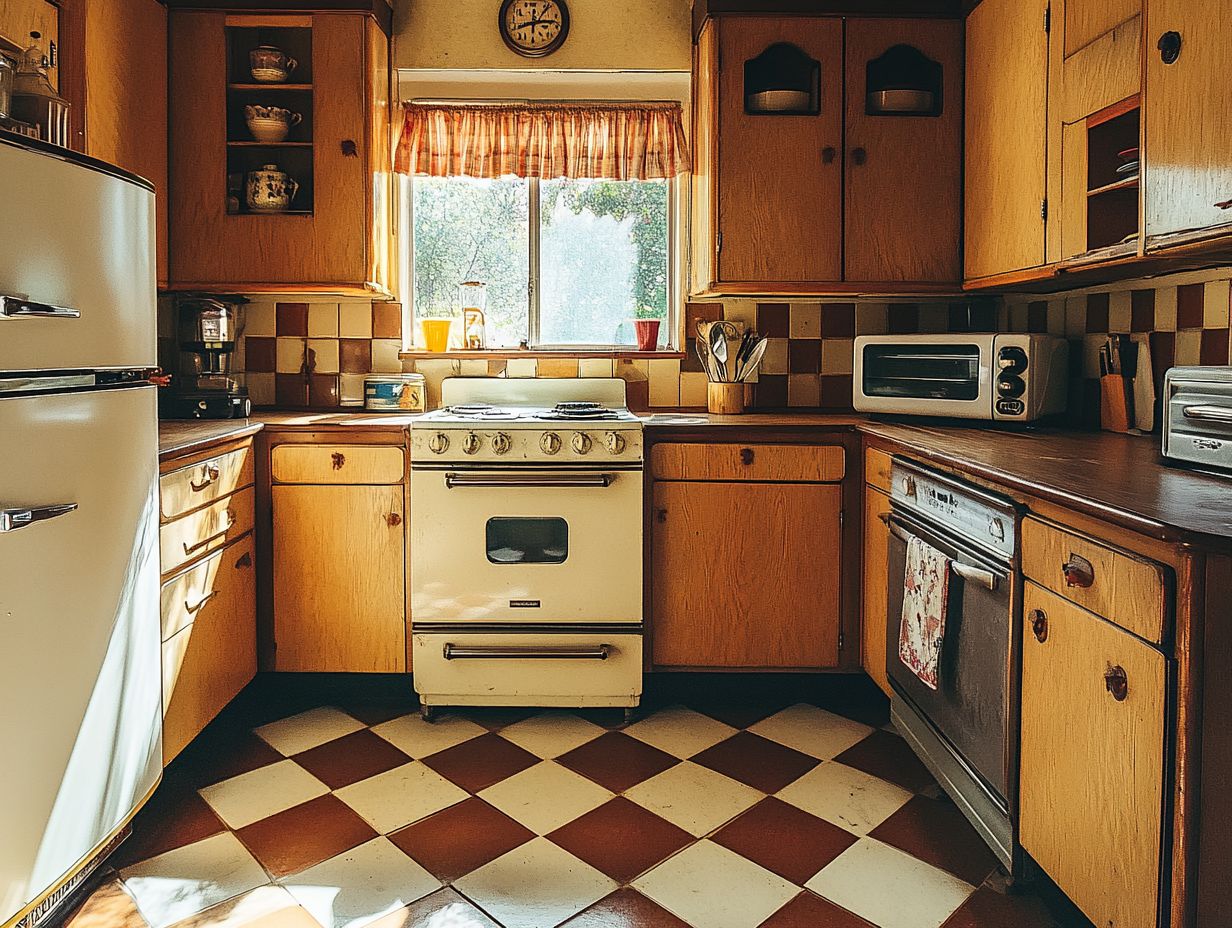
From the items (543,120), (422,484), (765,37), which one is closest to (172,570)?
(422,484)

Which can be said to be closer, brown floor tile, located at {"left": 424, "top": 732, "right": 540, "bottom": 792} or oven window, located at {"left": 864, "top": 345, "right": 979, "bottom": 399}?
brown floor tile, located at {"left": 424, "top": 732, "right": 540, "bottom": 792}

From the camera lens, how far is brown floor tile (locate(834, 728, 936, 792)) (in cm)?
254

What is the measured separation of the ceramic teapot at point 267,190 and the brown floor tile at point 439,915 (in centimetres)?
223

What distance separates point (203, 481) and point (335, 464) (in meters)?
0.52

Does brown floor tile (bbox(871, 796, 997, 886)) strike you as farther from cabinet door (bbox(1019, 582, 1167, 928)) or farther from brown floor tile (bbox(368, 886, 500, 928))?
brown floor tile (bbox(368, 886, 500, 928))

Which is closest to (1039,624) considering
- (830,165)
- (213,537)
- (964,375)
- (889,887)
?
(889,887)

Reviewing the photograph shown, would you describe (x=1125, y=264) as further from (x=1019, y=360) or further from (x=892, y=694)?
(x=892, y=694)

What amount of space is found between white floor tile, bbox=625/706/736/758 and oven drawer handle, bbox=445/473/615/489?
0.72 m

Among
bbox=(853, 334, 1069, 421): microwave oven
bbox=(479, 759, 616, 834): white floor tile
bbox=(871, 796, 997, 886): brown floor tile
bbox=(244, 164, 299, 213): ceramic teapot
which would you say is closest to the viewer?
bbox=(871, 796, 997, 886): brown floor tile

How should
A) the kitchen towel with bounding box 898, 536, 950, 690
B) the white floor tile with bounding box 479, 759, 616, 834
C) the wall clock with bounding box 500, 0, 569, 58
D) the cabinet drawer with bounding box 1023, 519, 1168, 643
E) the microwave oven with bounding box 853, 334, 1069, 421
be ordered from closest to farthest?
the cabinet drawer with bounding box 1023, 519, 1168, 643 → the kitchen towel with bounding box 898, 536, 950, 690 → the white floor tile with bounding box 479, 759, 616, 834 → the microwave oven with bounding box 853, 334, 1069, 421 → the wall clock with bounding box 500, 0, 569, 58

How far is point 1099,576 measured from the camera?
1593mm

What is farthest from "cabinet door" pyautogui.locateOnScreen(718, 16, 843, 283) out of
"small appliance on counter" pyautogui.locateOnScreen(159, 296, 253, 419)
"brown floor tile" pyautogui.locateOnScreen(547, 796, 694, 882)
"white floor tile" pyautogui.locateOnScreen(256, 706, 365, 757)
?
"white floor tile" pyautogui.locateOnScreen(256, 706, 365, 757)

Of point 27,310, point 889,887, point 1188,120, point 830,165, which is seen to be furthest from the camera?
point 830,165

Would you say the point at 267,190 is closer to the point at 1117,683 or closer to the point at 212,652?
the point at 212,652
